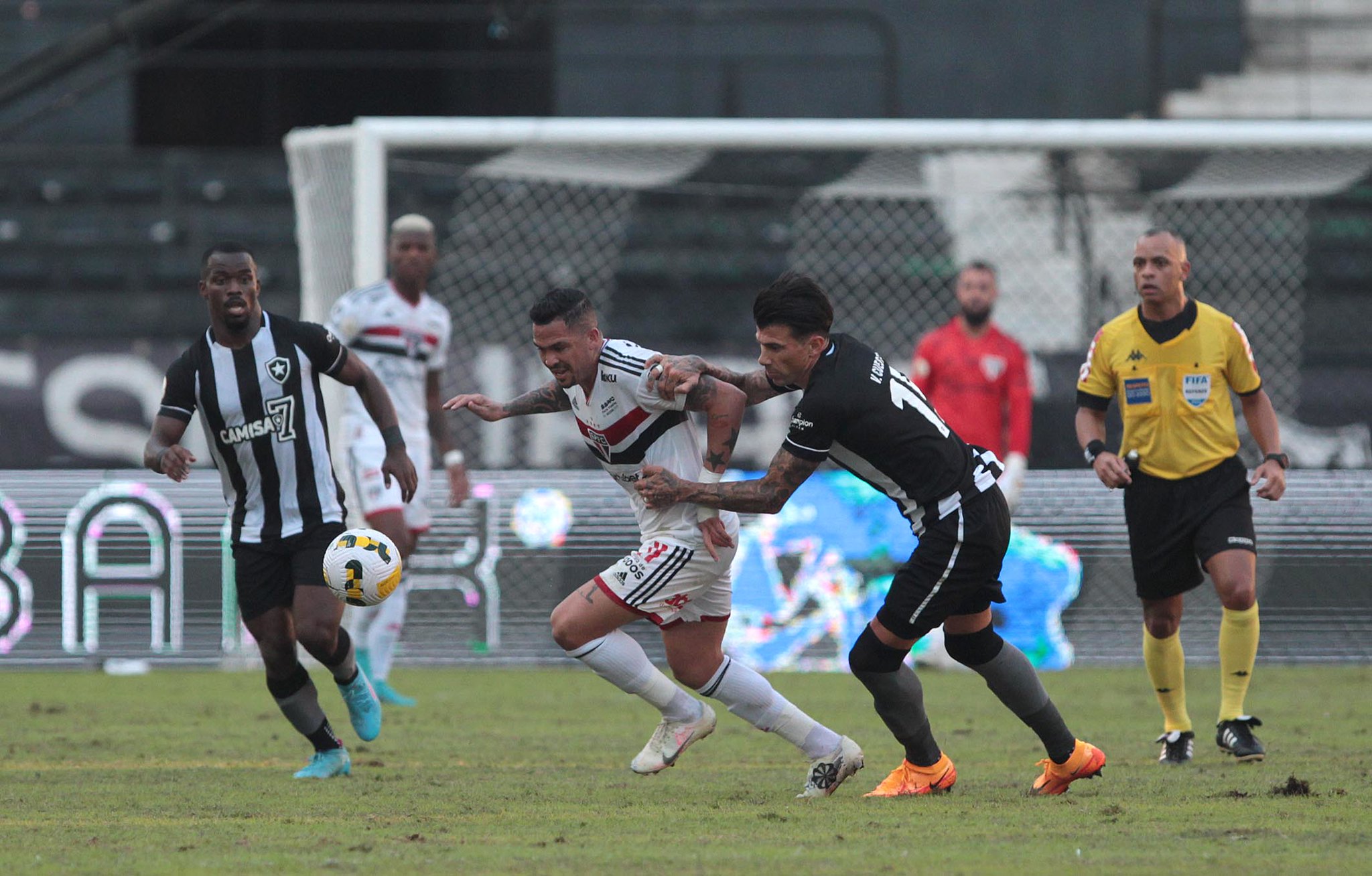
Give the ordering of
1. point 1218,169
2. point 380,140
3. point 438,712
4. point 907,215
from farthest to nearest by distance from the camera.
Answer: point 907,215 → point 1218,169 → point 380,140 → point 438,712

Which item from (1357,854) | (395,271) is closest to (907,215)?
(395,271)

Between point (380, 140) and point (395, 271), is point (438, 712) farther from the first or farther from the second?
point (380, 140)

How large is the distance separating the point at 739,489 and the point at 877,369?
59 cm

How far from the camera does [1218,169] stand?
40.1ft

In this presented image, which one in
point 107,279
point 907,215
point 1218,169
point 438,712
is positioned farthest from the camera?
point 107,279

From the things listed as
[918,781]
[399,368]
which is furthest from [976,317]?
[918,781]

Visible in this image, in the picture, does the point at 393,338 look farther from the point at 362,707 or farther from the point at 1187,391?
the point at 1187,391

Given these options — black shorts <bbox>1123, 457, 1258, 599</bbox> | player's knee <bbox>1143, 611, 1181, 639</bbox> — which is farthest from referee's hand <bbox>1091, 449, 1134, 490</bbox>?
player's knee <bbox>1143, 611, 1181, 639</bbox>

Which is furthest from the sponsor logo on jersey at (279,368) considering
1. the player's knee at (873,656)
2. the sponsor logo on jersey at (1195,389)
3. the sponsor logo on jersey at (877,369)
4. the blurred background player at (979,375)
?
the blurred background player at (979,375)

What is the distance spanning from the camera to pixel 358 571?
20.8ft

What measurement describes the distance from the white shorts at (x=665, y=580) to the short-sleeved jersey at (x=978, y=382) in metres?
4.62

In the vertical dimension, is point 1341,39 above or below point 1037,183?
above

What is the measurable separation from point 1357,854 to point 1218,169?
27.5ft

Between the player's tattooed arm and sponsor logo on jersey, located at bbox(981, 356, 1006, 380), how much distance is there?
4.77 m
